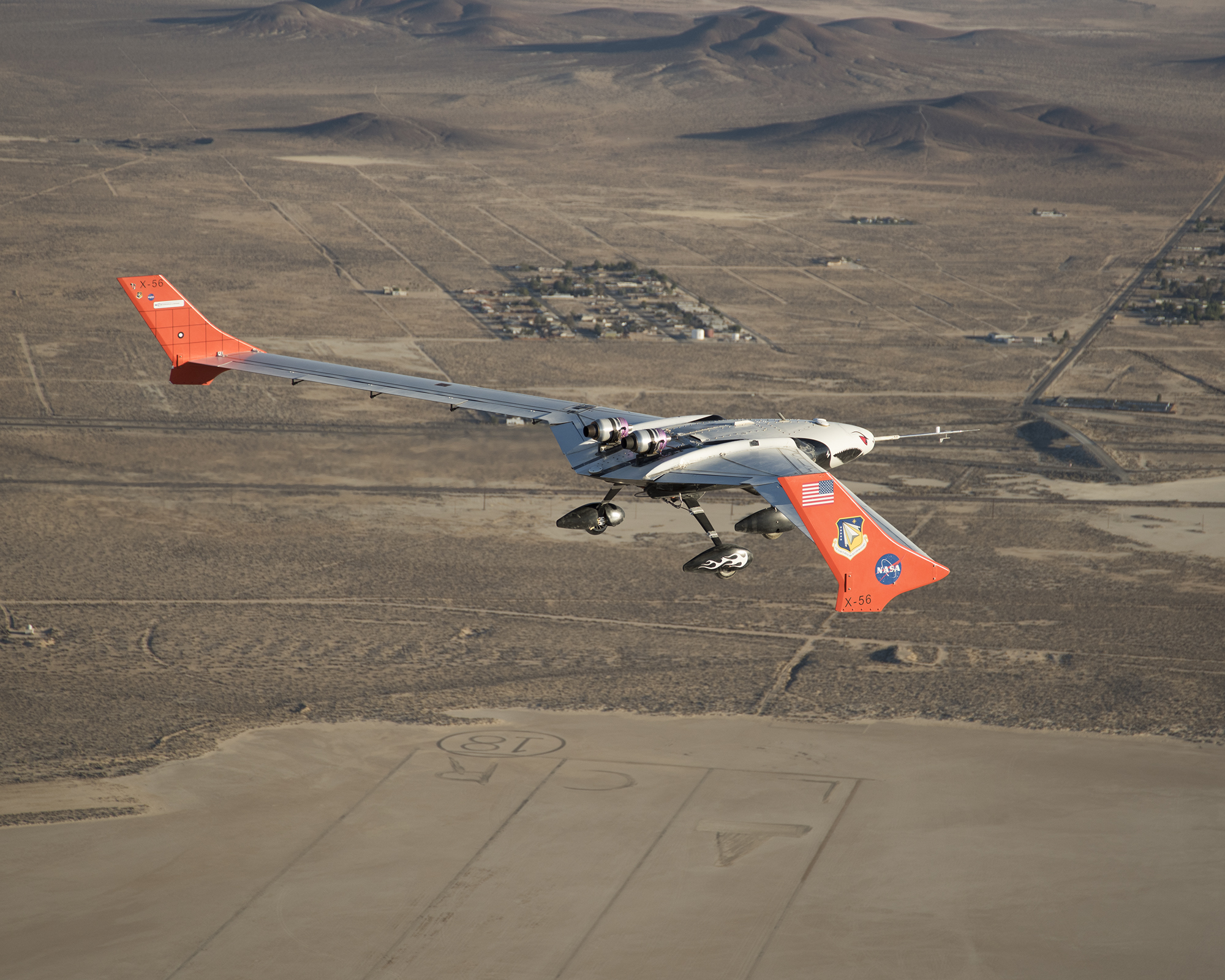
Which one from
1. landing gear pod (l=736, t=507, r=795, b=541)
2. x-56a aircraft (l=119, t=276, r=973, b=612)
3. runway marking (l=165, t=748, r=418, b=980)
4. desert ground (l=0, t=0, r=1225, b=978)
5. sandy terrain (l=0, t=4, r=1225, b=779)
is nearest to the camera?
x-56a aircraft (l=119, t=276, r=973, b=612)

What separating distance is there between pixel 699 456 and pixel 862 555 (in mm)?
6849

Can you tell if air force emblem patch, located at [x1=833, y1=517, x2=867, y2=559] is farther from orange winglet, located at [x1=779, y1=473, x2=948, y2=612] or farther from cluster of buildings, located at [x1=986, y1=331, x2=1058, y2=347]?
cluster of buildings, located at [x1=986, y1=331, x2=1058, y2=347]

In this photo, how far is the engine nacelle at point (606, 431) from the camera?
49.3 m

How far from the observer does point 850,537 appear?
4425 centimetres

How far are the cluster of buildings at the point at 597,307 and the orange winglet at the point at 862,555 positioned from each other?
4708 inches

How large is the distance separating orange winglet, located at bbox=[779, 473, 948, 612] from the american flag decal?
0.14m

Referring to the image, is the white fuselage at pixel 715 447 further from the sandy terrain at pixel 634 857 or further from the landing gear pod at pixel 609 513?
the sandy terrain at pixel 634 857

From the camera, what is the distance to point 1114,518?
118 metres

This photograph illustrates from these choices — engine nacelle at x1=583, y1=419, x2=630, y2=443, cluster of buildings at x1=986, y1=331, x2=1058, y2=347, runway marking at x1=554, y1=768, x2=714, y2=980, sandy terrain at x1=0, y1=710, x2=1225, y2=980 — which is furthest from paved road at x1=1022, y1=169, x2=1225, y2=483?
engine nacelle at x1=583, y1=419, x2=630, y2=443

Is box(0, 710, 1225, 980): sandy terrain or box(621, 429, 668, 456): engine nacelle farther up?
box(621, 429, 668, 456): engine nacelle

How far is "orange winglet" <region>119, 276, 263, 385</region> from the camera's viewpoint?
174 ft

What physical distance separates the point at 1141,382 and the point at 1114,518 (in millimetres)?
39340

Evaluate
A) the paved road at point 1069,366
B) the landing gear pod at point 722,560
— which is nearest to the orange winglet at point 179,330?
the landing gear pod at point 722,560

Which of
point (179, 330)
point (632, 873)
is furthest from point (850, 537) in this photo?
point (632, 873)
